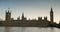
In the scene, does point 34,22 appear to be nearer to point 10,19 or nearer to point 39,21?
point 39,21

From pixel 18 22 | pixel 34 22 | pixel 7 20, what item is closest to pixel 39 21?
pixel 34 22

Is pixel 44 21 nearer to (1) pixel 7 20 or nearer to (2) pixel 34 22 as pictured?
(2) pixel 34 22

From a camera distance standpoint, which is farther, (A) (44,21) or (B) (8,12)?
(B) (8,12)

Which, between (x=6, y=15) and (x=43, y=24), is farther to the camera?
(x=6, y=15)

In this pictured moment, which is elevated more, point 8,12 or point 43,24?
point 8,12

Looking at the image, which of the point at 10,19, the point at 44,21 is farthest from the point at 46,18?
the point at 10,19

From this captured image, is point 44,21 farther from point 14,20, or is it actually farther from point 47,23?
point 14,20

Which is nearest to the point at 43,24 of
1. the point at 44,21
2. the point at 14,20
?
the point at 44,21
